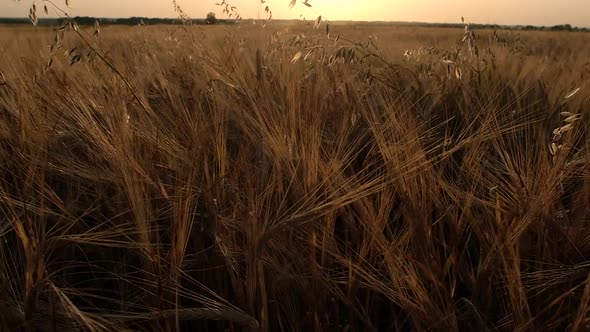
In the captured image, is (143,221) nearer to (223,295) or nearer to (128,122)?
(223,295)

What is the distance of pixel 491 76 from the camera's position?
2125mm

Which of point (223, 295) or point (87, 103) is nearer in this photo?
point (223, 295)

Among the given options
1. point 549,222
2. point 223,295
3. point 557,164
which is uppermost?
point 557,164

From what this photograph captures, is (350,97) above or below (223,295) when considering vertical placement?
above

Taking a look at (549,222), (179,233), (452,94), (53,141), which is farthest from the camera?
(452,94)

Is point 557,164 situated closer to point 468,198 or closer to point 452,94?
point 468,198

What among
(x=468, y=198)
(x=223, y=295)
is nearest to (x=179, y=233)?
(x=223, y=295)

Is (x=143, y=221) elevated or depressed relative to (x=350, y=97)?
depressed

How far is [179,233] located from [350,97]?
32.5 inches

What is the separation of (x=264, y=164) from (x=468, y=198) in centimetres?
46

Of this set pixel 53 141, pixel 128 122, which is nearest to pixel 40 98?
pixel 53 141

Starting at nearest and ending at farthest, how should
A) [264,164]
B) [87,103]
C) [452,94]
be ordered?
A: [264,164] → [87,103] → [452,94]

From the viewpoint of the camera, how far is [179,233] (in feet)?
2.78

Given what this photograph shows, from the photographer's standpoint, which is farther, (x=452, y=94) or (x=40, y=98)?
(x=452, y=94)
